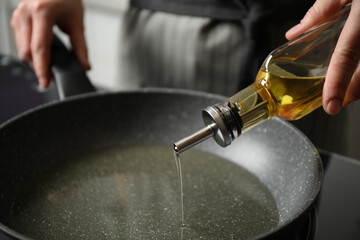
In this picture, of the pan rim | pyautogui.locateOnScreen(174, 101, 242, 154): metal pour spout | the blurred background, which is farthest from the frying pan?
the blurred background

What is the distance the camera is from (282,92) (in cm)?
48

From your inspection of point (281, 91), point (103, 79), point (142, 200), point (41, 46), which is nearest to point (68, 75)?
point (41, 46)

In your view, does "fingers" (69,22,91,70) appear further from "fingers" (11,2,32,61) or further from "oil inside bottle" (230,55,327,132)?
"oil inside bottle" (230,55,327,132)

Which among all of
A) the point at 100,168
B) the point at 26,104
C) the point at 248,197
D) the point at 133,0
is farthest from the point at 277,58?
the point at 26,104

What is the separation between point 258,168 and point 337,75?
240 mm

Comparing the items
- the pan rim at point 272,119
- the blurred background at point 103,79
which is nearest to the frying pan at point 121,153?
the pan rim at point 272,119

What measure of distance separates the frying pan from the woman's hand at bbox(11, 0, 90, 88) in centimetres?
3

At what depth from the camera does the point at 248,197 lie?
1.84 feet

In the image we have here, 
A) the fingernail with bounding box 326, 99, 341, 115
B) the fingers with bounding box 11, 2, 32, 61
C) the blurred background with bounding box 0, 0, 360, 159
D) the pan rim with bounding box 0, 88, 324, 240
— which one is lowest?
the blurred background with bounding box 0, 0, 360, 159

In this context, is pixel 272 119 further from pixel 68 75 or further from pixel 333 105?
pixel 68 75

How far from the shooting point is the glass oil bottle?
0.44m

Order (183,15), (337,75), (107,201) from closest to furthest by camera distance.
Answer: (337,75) < (107,201) < (183,15)

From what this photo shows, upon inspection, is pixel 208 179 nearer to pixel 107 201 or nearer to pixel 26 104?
pixel 107 201

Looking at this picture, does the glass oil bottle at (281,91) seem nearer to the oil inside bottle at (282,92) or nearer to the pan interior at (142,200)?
the oil inside bottle at (282,92)
